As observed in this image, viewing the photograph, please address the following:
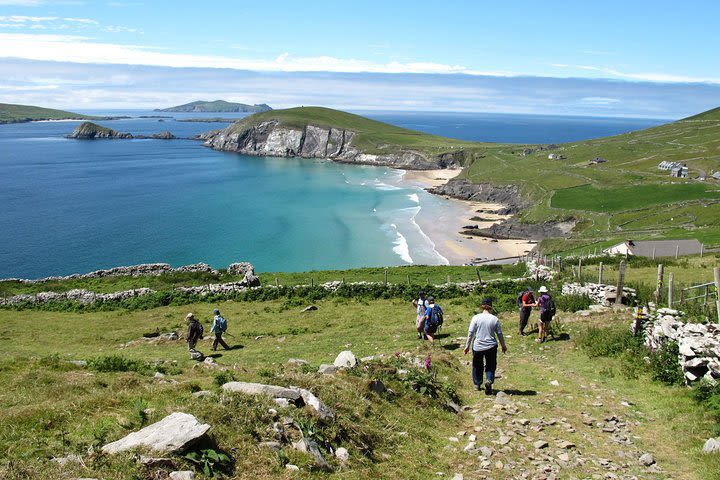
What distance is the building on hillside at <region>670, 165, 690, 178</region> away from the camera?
109 m

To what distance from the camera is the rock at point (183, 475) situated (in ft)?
24.1

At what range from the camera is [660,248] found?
161ft

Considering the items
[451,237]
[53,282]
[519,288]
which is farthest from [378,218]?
[519,288]

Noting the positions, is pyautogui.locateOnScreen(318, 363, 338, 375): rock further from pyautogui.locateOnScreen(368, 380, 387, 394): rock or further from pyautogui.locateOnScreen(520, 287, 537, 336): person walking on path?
pyautogui.locateOnScreen(520, 287, 537, 336): person walking on path

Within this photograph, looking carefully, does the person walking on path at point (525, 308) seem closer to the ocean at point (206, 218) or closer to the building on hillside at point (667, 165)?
the ocean at point (206, 218)

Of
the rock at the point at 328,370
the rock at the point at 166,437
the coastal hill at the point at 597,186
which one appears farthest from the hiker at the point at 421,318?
the coastal hill at the point at 597,186

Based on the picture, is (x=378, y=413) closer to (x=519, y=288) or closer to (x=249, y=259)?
(x=519, y=288)

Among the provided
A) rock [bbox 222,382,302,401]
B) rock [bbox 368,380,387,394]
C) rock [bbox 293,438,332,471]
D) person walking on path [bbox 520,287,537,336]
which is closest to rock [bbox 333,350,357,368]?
rock [bbox 368,380,387,394]

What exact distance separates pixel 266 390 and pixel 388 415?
2.88 m

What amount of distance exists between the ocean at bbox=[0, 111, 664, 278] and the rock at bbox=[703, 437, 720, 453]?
192 feet

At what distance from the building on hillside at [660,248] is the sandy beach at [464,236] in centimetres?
1994

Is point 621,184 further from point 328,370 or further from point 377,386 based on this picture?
point 377,386

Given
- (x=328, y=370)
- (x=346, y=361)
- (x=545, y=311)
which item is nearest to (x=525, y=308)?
(x=545, y=311)

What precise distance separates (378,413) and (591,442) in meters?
4.68
